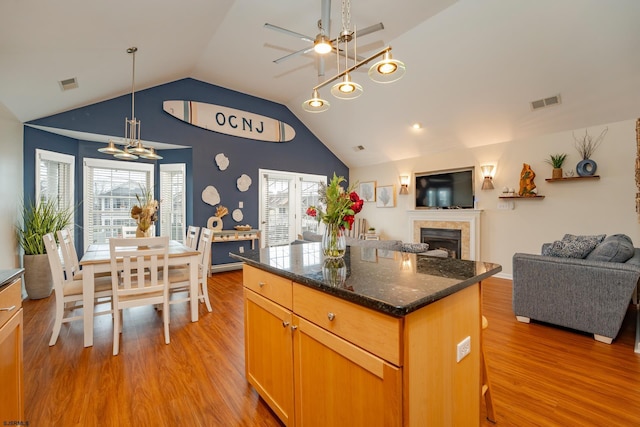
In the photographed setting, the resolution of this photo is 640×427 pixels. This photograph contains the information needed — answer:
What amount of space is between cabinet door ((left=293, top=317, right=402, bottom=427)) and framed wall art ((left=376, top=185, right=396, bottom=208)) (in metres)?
5.93

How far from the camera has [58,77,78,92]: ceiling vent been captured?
342cm

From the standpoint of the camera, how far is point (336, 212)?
165 cm

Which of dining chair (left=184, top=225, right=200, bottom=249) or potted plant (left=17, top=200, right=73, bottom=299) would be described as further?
dining chair (left=184, top=225, right=200, bottom=249)

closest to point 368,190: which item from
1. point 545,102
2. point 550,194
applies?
point 550,194

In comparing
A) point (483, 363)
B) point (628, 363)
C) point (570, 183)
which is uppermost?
Result: point (570, 183)

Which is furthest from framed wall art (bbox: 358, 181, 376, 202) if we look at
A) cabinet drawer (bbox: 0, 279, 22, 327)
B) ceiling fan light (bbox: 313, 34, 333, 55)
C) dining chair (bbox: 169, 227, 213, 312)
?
cabinet drawer (bbox: 0, 279, 22, 327)

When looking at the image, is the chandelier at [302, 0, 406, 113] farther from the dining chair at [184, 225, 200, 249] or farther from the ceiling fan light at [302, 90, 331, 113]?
the dining chair at [184, 225, 200, 249]

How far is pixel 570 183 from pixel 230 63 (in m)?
6.00

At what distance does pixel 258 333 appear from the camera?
174 cm

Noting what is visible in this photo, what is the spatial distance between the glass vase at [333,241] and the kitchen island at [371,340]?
84 millimetres

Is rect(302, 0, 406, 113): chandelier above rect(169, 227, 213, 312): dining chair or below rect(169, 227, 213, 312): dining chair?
above

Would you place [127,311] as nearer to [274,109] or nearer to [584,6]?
[274,109]

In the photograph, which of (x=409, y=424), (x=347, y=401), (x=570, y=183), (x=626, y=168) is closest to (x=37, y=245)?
(x=347, y=401)

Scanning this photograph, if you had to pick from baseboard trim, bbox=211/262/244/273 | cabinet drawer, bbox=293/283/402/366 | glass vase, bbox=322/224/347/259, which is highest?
glass vase, bbox=322/224/347/259
